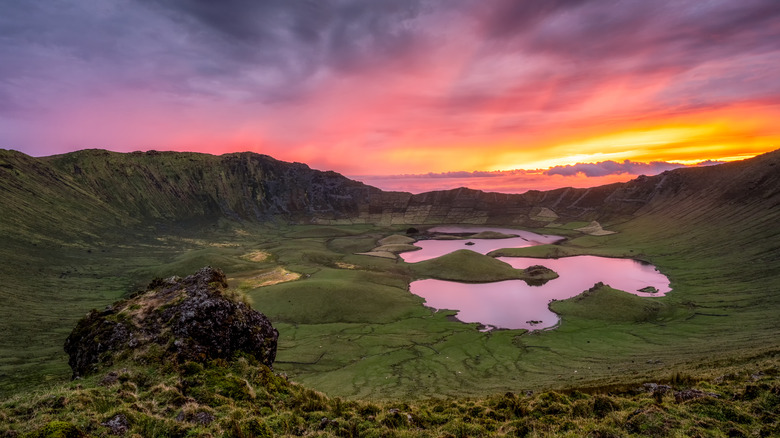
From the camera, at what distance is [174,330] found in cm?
2125

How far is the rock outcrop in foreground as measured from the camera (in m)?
20.5

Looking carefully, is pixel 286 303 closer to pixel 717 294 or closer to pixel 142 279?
pixel 142 279

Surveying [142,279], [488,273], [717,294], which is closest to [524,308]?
[488,273]

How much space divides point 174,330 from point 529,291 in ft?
341

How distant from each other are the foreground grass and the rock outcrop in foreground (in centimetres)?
116

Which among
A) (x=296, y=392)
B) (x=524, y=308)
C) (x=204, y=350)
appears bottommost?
(x=524, y=308)

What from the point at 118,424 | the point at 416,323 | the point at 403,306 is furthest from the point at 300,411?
the point at 403,306

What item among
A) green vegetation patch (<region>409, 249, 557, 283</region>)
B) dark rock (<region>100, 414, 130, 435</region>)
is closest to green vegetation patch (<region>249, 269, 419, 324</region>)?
green vegetation patch (<region>409, 249, 557, 283</region>)

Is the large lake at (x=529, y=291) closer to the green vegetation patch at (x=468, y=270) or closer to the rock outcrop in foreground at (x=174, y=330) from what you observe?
the green vegetation patch at (x=468, y=270)

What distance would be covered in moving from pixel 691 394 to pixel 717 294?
100.0 m

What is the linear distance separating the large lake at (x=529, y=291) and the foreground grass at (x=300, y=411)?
61.1 m

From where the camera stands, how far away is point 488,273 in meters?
125

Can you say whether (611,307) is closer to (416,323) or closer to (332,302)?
(416,323)

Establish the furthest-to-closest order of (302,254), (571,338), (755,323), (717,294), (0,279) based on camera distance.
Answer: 1. (302,254)
2. (0,279)
3. (717,294)
4. (571,338)
5. (755,323)
